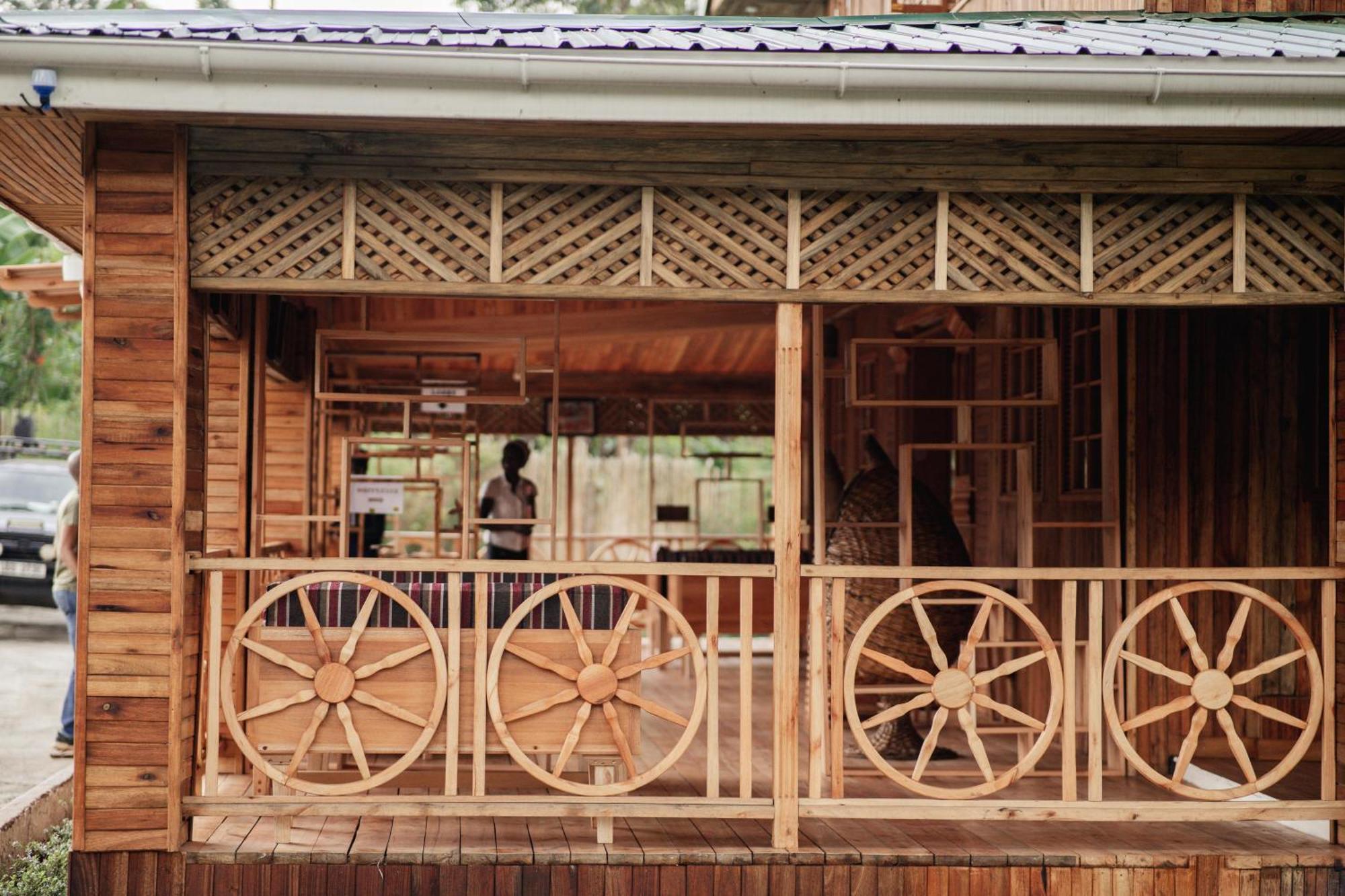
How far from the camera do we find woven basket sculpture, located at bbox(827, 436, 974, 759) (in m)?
6.80

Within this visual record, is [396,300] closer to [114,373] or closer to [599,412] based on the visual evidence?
[599,412]

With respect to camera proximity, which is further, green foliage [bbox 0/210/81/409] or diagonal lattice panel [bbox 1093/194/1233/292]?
green foliage [bbox 0/210/81/409]

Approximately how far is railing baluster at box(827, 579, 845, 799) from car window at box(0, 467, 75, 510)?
1155cm

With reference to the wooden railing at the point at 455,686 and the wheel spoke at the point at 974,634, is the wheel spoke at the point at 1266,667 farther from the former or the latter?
the wooden railing at the point at 455,686

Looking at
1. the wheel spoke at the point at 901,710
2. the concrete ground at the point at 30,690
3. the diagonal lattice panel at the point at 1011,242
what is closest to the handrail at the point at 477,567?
the wheel spoke at the point at 901,710

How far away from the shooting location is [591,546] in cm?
1884

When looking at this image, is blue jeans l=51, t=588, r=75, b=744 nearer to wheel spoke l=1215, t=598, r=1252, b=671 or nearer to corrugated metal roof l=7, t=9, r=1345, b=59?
corrugated metal roof l=7, t=9, r=1345, b=59

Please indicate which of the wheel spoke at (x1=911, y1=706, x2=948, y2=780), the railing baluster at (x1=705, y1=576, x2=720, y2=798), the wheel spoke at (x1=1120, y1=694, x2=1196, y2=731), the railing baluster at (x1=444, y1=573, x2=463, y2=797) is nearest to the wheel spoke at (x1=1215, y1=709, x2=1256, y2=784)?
the wheel spoke at (x1=1120, y1=694, x2=1196, y2=731)

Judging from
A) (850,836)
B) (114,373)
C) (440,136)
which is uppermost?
(440,136)

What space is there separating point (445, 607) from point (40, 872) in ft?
7.32

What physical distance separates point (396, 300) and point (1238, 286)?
6666 mm

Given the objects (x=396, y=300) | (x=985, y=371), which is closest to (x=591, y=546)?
(x=396, y=300)

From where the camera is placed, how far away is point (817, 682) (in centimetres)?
525

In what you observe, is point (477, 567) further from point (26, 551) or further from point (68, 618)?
point (26, 551)
